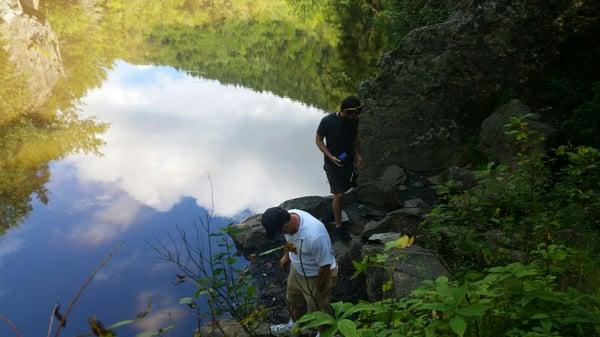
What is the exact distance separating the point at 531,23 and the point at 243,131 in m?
7.56

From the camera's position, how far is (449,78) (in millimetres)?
7789

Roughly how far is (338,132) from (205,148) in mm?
6464

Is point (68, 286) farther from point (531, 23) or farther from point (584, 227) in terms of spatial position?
point (531, 23)

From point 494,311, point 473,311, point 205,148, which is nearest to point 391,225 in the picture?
point 494,311

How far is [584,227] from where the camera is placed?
12.8 ft

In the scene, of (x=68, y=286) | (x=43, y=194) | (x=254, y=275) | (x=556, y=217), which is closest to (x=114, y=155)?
(x=43, y=194)

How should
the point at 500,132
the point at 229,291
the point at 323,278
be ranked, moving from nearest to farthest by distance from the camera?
the point at 229,291
the point at 323,278
the point at 500,132

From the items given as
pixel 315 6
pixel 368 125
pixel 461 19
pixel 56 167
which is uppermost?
pixel 315 6

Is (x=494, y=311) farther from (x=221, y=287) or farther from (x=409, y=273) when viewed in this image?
(x=221, y=287)

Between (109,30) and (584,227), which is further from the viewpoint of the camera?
(109,30)

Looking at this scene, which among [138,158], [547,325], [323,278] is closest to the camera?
[547,325]

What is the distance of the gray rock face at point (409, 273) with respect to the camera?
4.37 m

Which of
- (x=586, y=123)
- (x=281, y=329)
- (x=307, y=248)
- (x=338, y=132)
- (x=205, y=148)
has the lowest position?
(x=281, y=329)

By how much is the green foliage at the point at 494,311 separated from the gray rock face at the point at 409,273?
178 cm
